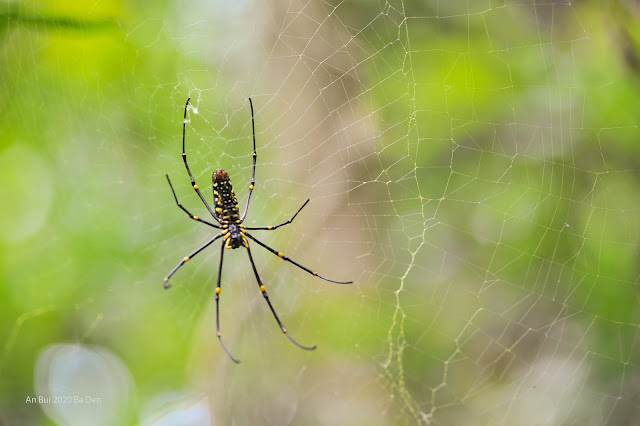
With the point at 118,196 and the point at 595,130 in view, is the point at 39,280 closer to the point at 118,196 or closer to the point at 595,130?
the point at 118,196

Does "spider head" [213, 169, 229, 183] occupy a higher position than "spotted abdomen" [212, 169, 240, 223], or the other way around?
"spider head" [213, 169, 229, 183]

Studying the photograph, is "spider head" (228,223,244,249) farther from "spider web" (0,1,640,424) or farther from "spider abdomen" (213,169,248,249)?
"spider web" (0,1,640,424)

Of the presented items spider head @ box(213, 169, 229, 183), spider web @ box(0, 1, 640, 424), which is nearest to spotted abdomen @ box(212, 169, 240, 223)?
spider head @ box(213, 169, 229, 183)

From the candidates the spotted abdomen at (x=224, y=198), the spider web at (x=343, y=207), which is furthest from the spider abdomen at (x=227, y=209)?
the spider web at (x=343, y=207)

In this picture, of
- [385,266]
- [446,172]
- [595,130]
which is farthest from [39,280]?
[595,130]

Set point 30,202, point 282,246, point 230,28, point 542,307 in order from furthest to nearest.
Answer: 1. point 30,202
2. point 282,246
3. point 230,28
4. point 542,307

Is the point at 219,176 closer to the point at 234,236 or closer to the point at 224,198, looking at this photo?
the point at 224,198

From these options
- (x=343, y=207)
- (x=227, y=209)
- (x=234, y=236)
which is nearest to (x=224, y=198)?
(x=227, y=209)
